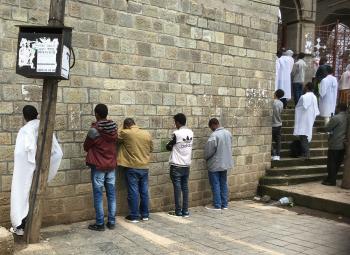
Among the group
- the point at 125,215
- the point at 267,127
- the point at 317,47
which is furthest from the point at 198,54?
the point at 317,47

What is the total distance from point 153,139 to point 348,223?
3515 mm

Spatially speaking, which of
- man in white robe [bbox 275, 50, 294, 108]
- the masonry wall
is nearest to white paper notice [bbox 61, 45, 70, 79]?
the masonry wall

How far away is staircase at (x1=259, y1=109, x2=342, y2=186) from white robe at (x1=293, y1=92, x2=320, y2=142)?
0.54m

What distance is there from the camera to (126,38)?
6.75 meters

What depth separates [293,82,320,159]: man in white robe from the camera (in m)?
9.84

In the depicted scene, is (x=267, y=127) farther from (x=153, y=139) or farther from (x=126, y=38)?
(x=126, y=38)

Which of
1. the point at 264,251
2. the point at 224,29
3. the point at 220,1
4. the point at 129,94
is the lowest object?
the point at 264,251

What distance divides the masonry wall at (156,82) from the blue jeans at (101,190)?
1.55ft

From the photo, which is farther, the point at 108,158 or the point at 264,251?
the point at 108,158

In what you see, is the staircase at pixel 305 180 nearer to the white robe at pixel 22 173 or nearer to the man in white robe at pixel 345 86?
the man in white robe at pixel 345 86

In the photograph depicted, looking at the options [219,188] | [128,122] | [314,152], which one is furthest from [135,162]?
[314,152]

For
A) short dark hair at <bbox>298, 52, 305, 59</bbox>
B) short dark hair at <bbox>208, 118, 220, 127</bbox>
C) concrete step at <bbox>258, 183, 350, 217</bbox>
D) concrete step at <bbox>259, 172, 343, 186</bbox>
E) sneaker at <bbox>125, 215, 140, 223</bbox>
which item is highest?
short dark hair at <bbox>298, 52, 305, 59</bbox>

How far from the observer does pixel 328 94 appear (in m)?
11.7

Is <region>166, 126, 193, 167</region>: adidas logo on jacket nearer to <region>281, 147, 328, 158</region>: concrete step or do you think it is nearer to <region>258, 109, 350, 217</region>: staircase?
<region>258, 109, 350, 217</region>: staircase
